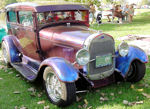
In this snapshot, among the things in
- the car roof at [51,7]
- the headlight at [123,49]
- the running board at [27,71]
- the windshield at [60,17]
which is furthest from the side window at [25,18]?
the headlight at [123,49]

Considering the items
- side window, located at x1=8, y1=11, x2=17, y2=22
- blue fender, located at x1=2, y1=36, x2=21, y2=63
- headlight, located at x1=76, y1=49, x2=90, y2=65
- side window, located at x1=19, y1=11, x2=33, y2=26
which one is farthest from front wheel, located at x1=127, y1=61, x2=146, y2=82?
side window, located at x1=8, y1=11, x2=17, y2=22

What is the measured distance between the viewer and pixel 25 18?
181 inches

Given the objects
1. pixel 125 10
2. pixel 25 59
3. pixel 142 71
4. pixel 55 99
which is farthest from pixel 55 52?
pixel 125 10

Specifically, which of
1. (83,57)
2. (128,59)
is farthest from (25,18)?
(128,59)

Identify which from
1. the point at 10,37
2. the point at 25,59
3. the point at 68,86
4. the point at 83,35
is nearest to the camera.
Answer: the point at 68,86

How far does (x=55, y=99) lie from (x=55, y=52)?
1.05m

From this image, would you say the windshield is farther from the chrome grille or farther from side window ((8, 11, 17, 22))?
side window ((8, 11, 17, 22))

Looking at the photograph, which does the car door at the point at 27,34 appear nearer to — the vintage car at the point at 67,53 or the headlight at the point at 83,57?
the vintage car at the point at 67,53

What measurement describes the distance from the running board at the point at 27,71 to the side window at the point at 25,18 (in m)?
1.08

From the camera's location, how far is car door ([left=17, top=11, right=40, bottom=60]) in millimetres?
4391

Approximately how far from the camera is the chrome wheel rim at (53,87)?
129 inches

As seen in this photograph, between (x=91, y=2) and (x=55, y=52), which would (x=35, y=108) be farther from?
(x=91, y=2)

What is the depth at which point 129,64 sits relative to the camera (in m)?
3.74

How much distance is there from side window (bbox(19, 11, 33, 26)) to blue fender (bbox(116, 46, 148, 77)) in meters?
2.13
